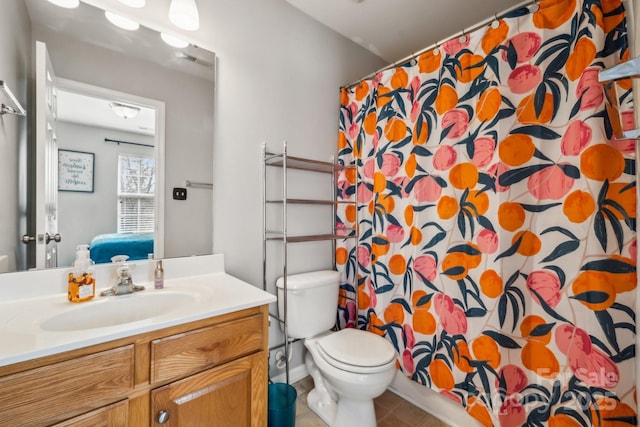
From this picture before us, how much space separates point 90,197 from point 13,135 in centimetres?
31

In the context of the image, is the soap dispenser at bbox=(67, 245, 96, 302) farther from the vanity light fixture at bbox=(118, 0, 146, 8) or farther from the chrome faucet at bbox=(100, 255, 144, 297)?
the vanity light fixture at bbox=(118, 0, 146, 8)

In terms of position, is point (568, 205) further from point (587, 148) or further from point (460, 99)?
point (460, 99)

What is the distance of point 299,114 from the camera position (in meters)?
1.85

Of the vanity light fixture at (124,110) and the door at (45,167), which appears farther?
the vanity light fixture at (124,110)

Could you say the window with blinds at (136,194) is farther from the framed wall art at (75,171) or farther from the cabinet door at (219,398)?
the cabinet door at (219,398)

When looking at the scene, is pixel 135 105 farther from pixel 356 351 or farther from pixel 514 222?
pixel 514 222

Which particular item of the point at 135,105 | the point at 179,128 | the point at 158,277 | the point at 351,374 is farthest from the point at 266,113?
the point at 351,374

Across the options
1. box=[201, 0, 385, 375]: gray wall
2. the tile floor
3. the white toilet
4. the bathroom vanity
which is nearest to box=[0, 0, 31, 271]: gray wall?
the bathroom vanity

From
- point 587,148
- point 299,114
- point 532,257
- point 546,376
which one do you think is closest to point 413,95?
point 299,114

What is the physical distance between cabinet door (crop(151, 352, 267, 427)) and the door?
2.42ft

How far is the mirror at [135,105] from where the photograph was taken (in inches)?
43.1

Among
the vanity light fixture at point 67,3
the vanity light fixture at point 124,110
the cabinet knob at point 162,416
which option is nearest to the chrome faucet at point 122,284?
the cabinet knob at point 162,416

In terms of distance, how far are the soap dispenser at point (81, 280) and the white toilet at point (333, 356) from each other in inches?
35.0

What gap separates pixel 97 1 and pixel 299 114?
108 centimetres
